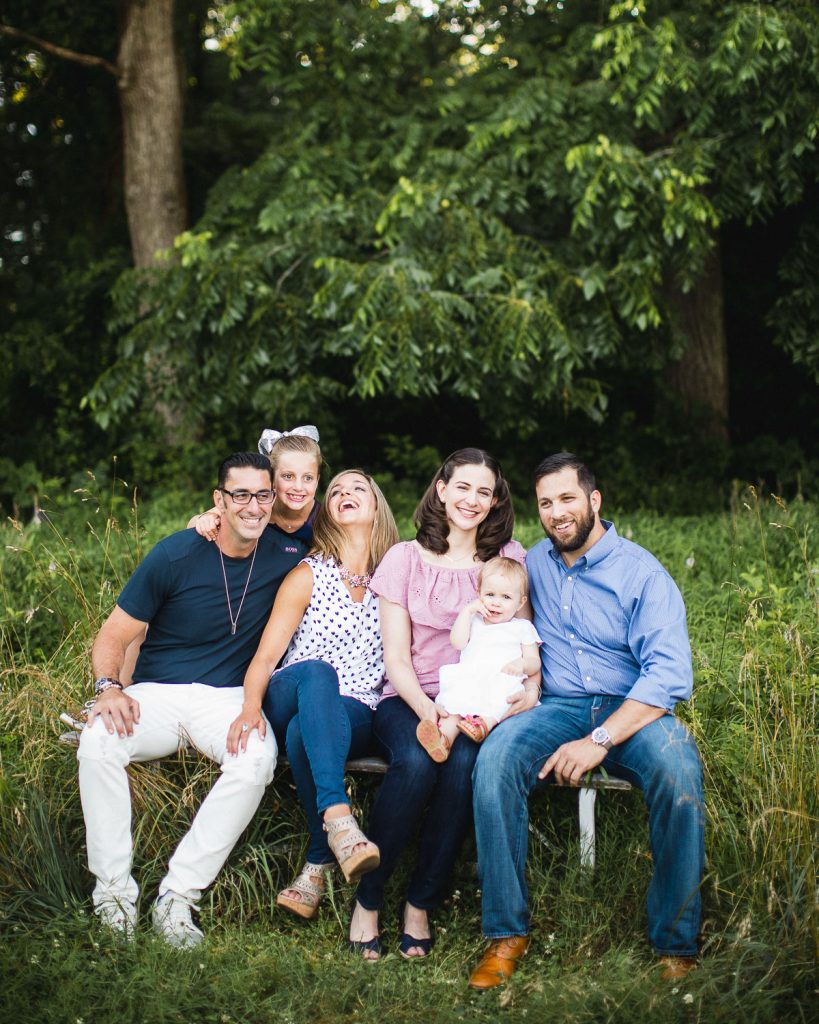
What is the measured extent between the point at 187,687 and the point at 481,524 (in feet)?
4.31

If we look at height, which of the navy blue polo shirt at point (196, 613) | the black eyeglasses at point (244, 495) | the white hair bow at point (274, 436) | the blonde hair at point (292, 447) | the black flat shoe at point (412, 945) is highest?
the white hair bow at point (274, 436)

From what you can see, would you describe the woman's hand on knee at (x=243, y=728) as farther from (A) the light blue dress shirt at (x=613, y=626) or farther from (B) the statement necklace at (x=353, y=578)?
(A) the light blue dress shirt at (x=613, y=626)

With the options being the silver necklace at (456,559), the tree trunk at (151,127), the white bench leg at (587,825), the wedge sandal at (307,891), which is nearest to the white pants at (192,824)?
the wedge sandal at (307,891)

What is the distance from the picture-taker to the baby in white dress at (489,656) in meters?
3.54

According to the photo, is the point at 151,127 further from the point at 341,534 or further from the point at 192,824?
the point at 192,824

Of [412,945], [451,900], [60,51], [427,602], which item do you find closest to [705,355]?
[60,51]

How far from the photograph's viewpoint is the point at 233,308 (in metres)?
6.84

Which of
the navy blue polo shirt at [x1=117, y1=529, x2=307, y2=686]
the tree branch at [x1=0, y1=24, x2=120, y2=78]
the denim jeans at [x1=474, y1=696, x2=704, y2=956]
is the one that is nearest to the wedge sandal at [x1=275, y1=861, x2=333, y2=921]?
the denim jeans at [x1=474, y1=696, x2=704, y2=956]

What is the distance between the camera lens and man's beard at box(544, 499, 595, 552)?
3.67 meters

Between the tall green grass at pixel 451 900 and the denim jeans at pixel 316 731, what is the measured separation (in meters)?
0.30

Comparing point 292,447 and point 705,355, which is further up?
point 705,355

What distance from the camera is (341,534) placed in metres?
4.05

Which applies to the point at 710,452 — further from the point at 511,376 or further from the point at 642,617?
the point at 642,617

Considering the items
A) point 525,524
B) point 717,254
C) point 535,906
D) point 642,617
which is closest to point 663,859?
point 535,906
